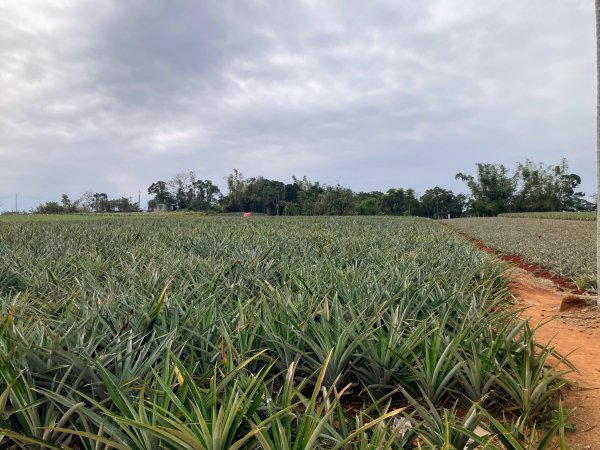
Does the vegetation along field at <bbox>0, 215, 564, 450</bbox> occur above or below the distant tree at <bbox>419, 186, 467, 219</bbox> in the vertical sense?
below

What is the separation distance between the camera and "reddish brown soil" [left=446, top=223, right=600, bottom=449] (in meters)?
2.09

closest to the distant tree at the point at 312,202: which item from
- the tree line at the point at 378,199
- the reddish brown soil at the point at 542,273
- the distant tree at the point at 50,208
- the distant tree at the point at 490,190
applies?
the tree line at the point at 378,199

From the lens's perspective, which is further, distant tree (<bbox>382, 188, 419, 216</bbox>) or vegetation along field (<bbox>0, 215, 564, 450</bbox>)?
distant tree (<bbox>382, 188, 419, 216</bbox>)

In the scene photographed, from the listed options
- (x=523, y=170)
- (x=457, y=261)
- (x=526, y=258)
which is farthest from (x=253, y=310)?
(x=523, y=170)

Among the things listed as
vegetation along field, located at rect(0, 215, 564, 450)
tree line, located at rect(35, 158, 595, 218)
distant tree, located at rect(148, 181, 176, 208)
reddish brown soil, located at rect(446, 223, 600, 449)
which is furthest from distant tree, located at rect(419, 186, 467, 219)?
vegetation along field, located at rect(0, 215, 564, 450)

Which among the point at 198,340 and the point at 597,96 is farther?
the point at 597,96

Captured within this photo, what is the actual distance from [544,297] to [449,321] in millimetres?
3572

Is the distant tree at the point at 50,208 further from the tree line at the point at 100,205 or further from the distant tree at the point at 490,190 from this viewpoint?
the distant tree at the point at 490,190

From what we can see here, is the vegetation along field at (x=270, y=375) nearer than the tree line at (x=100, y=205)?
Yes

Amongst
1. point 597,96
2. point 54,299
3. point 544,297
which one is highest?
point 597,96

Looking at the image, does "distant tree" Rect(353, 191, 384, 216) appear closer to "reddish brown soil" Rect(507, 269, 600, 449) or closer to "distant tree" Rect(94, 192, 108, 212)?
"distant tree" Rect(94, 192, 108, 212)

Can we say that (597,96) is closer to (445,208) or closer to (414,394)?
(414,394)

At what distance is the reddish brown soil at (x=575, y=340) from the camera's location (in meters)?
2.09

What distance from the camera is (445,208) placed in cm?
6662
